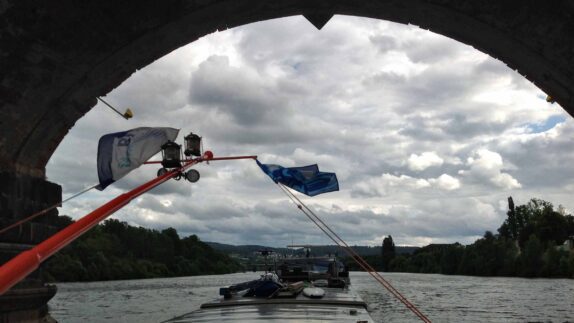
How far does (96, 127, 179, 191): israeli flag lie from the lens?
23.4ft

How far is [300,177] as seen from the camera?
9242 millimetres

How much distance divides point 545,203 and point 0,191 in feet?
373

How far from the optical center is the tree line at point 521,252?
72.9 meters

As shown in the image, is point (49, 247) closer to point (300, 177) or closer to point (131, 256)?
point (300, 177)

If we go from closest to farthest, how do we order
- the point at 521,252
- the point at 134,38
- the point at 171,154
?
1. the point at 171,154
2. the point at 134,38
3. the point at 521,252

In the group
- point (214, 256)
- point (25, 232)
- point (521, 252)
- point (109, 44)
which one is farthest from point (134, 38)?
point (214, 256)

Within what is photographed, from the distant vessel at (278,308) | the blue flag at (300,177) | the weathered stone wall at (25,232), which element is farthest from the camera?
the distant vessel at (278,308)

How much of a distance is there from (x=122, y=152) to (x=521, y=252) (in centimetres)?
8371

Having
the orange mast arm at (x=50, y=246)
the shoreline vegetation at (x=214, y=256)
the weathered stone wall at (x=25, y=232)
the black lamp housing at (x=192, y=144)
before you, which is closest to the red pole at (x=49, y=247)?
the orange mast arm at (x=50, y=246)

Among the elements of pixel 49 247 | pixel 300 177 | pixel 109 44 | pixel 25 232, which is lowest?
pixel 49 247

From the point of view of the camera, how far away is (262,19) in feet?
28.1

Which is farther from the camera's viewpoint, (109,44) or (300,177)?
(300,177)

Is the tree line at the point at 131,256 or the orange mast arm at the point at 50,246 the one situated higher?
the tree line at the point at 131,256

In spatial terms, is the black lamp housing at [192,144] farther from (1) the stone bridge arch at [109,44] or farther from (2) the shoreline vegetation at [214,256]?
(2) the shoreline vegetation at [214,256]
